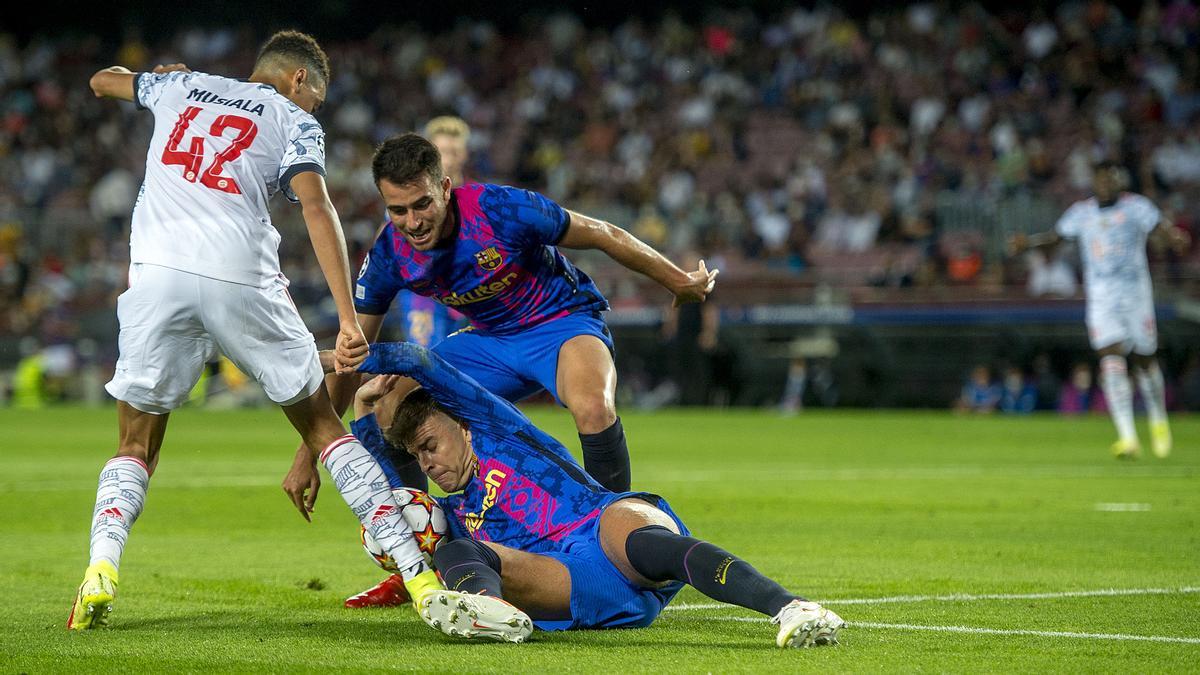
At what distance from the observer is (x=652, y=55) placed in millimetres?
31734

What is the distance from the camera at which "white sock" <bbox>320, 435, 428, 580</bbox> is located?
17.4ft

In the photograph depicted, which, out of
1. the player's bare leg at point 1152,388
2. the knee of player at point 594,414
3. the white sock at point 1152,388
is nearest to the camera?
the knee of player at point 594,414

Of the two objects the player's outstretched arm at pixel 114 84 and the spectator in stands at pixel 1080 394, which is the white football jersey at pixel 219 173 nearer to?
the player's outstretched arm at pixel 114 84

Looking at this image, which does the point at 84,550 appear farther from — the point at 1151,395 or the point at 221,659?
the point at 1151,395

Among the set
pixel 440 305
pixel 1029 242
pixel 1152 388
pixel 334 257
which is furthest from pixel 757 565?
pixel 1152 388

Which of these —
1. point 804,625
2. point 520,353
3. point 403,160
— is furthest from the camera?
point 520,353

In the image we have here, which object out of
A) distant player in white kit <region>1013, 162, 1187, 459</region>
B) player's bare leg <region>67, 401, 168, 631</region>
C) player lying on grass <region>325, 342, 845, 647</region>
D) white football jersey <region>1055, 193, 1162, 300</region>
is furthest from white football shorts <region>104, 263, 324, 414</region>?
white football jersey <region>1055, 193, 1162, 300</region>

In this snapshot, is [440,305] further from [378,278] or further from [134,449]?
[134,449]

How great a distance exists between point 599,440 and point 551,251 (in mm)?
867

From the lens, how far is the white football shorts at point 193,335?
5410 mm

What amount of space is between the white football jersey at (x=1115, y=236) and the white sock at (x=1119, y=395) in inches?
26.3

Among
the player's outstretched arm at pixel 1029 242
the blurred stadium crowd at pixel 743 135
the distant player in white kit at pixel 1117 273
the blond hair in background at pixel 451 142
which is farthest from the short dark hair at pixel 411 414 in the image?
the blurred stadium crowd at pixel 743 135

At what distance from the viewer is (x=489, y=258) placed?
632cm

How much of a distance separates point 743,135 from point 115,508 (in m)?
24.1
